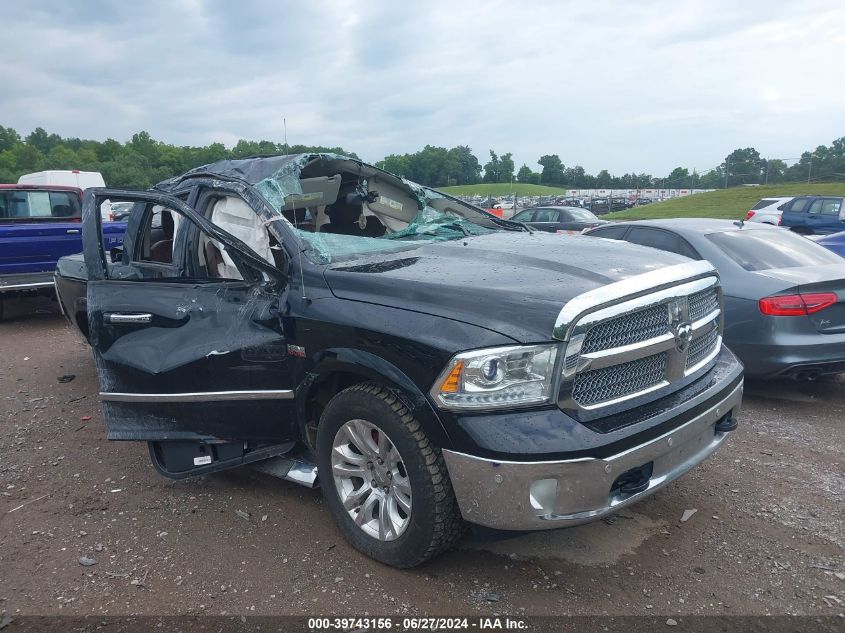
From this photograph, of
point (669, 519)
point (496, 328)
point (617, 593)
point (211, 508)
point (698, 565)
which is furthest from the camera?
point (211, 508)

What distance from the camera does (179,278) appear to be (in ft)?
12.3

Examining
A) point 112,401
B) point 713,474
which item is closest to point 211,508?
point 112,401

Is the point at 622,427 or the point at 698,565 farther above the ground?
the point at 622,427

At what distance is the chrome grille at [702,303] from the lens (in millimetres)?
3150

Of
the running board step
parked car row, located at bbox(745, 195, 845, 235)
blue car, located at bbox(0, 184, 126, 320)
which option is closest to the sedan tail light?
the running board step

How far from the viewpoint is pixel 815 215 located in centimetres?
1848

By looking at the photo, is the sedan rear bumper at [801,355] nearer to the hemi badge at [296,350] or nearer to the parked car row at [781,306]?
the parked car row at [781,306]

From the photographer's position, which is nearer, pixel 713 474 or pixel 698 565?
pixel 698 565

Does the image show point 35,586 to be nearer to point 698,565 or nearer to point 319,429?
point 319,429

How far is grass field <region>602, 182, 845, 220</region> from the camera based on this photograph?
112ft

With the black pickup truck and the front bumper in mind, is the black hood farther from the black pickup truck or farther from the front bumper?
the front bumper

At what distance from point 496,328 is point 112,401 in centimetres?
268

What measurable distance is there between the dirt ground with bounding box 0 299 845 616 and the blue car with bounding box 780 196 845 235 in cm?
1651

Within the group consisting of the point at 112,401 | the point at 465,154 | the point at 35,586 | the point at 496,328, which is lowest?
the point at 35,586
